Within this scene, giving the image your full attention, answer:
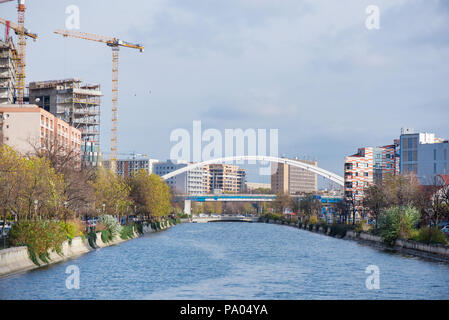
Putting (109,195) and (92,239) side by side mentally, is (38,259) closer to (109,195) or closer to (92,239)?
(92,239)

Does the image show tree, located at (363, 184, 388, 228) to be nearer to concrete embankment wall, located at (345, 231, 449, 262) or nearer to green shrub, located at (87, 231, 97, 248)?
concrete embankment wall, located at (345, 231, 449, 262)

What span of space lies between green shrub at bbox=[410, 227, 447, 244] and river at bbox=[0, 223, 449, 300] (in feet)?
7.91

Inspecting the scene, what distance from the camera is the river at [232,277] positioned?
33719 mm

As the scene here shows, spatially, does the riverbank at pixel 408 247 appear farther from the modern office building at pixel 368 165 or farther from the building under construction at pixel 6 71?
the building under construction at pixel 6 71

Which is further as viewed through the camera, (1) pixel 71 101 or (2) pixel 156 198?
(1) pixel 71 101

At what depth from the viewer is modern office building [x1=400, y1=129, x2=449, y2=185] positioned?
121 meters

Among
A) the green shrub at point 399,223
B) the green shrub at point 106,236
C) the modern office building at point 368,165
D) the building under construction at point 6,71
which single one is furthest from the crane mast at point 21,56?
the green shrub at point 399,223

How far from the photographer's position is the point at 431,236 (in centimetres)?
5491

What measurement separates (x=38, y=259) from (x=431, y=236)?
33.2 metres

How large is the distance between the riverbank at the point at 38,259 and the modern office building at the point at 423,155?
74477 millimetres

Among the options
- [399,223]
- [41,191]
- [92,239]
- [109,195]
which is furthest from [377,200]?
[41,191]

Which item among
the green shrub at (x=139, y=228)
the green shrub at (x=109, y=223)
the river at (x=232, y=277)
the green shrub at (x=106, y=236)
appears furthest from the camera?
the green shrub at (x=139, y=228)
